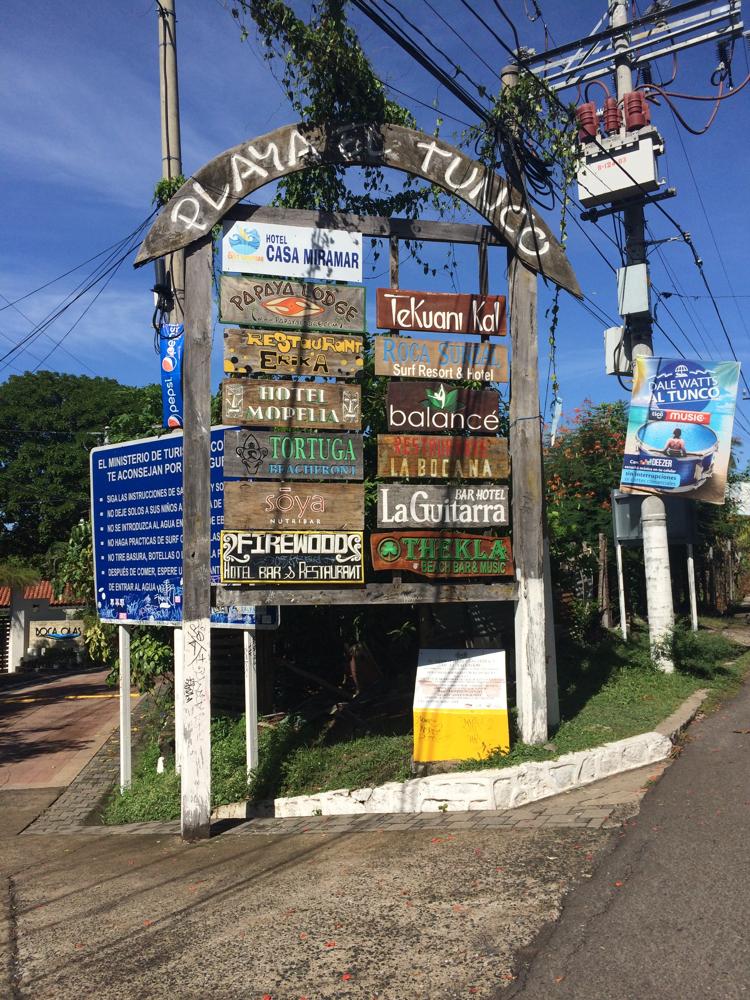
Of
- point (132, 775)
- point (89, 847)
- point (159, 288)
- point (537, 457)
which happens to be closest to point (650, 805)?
point (537, 457)

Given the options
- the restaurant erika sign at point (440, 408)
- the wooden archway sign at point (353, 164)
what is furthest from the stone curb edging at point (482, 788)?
the wooden archway sign at point (353, 164)

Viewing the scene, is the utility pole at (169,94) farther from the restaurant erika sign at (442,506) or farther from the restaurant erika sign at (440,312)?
the restaurant erika sign at (442,506)

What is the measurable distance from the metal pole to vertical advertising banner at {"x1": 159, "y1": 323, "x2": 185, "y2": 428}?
3.69 meters

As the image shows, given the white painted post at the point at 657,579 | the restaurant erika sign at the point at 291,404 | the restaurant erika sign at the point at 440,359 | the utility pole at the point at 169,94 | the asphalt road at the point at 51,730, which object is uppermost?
the utility pole at the point at 169,94

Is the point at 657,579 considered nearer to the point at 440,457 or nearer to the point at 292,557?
the point at 440,457

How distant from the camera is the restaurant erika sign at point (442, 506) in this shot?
8.34 meters

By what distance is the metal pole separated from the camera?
336 inches

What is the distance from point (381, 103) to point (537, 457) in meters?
3.88

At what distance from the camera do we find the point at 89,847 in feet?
26.4

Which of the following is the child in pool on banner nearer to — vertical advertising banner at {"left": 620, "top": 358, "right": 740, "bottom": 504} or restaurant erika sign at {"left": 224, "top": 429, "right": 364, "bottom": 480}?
vertical advertising banner at {"left": 620, "top": 358, "right": 740, "bottom": 504}

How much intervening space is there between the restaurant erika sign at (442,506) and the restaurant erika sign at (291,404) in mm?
789

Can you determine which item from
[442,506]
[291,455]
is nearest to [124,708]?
[291,455]

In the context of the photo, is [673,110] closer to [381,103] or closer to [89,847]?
[381,103]

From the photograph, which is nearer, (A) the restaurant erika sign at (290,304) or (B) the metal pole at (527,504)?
(A) the restaurant erika sign at (290,304)
